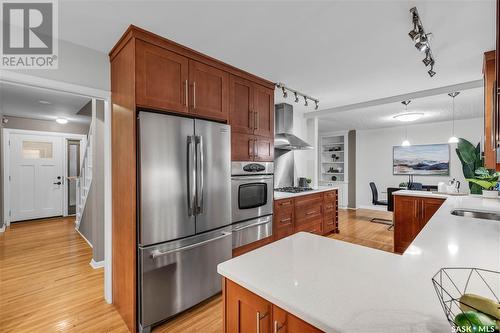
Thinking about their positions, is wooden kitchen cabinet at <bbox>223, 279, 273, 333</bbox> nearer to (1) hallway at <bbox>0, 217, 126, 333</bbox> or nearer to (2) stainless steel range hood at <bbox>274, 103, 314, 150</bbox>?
(1) hallway at <bbox>0, 217, 126, 333</bbox>

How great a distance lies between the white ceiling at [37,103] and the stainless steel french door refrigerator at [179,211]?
2.25 meters

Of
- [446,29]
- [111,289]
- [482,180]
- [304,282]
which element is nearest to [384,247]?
[482,180]

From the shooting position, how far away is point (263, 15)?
179 cm

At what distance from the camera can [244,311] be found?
0.99 m

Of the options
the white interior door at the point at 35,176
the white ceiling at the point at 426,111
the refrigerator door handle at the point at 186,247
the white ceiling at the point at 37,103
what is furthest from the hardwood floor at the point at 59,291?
the white ceiling at the point at 426,111

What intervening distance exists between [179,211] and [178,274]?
1.81ft

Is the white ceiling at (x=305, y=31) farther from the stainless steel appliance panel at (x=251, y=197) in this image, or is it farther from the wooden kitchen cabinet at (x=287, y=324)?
the wooden kitchen cabinet at (x=287, y=324)

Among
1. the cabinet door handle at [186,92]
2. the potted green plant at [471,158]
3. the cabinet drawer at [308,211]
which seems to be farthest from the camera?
the potted green plant at [471,158]

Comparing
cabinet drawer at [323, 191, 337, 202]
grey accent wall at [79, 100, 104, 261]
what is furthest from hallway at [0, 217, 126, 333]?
A: cabinet drawer at [323, 191, 337, 202]

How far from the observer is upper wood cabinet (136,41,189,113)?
187 centimetres

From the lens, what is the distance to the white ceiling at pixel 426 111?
4.09 meters

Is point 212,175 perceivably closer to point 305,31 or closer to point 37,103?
point 305,31

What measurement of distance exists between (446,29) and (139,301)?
3.42m

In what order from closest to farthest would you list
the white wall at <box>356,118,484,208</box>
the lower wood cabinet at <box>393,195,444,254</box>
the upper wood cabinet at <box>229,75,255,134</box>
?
1. the upper wood cabinet at <box>229,75,255,134</box>
2. the lower wood cabinet at <box>393,195,444,254</box>
3. the white wall at <box>356,118,484,208</box>
